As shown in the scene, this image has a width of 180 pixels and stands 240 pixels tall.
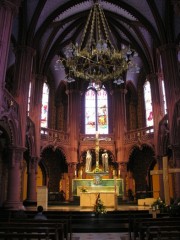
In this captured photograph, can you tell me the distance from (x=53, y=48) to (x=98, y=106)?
771 centimetres

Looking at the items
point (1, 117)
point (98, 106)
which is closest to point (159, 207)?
point (1, 117)

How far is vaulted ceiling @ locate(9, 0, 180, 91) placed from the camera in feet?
63.3

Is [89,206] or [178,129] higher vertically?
[178,129]

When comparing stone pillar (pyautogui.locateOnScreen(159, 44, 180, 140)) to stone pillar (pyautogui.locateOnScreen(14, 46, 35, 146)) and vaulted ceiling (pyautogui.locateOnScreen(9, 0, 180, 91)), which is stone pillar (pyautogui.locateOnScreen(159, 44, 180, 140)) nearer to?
vaulted ceiling (pyautogui.locateOnScreen(9, 0, 180, 91))

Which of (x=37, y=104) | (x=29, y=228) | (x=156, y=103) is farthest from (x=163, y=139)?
(x=29, y=228)

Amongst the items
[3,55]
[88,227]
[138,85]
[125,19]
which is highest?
[125,19]

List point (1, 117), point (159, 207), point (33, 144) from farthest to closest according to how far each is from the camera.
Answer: point (33, 144) → point (1, 117) → point (159, 207)

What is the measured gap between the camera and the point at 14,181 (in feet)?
52.4

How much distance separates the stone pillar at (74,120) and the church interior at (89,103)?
0.10 metres

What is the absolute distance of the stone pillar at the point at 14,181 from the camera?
1558cm

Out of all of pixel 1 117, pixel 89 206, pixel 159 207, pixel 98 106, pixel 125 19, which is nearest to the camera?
pixel 159 207

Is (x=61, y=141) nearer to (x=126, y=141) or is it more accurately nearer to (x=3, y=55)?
(x=126, y=141)

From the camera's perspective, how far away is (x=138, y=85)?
29438mm

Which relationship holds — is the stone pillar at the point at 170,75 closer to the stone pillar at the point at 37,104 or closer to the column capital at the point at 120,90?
the column capital at the point at 120,90
